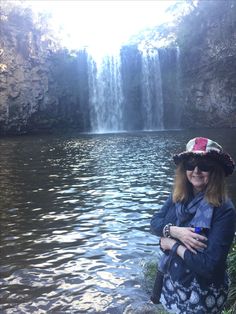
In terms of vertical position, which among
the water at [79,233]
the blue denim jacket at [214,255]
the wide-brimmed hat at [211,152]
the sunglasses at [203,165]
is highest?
the wide-brimmed hat at [211,152]

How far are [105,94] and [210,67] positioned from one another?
12.5m

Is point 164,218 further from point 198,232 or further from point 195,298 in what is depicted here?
point 195,298

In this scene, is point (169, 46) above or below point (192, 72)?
above

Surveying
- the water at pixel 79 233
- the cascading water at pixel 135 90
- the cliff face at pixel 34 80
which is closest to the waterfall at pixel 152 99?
the cascading water at pixel 135 90

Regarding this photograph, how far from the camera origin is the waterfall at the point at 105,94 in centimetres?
5062

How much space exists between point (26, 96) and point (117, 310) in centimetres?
Answer: 4142

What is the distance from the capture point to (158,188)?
57.9 feet

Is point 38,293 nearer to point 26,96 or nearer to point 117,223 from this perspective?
point 117,223

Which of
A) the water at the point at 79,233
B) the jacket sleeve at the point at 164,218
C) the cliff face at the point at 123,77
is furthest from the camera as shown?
the cliff face at the point at 123,77

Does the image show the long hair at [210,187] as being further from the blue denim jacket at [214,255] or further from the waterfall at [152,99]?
the waterfall at [152,99]

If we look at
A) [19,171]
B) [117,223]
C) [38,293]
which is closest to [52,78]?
[19,171]

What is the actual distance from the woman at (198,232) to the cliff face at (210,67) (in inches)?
1839

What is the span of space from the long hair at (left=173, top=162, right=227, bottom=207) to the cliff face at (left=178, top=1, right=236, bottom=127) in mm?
46612

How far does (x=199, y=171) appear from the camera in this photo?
416cm
